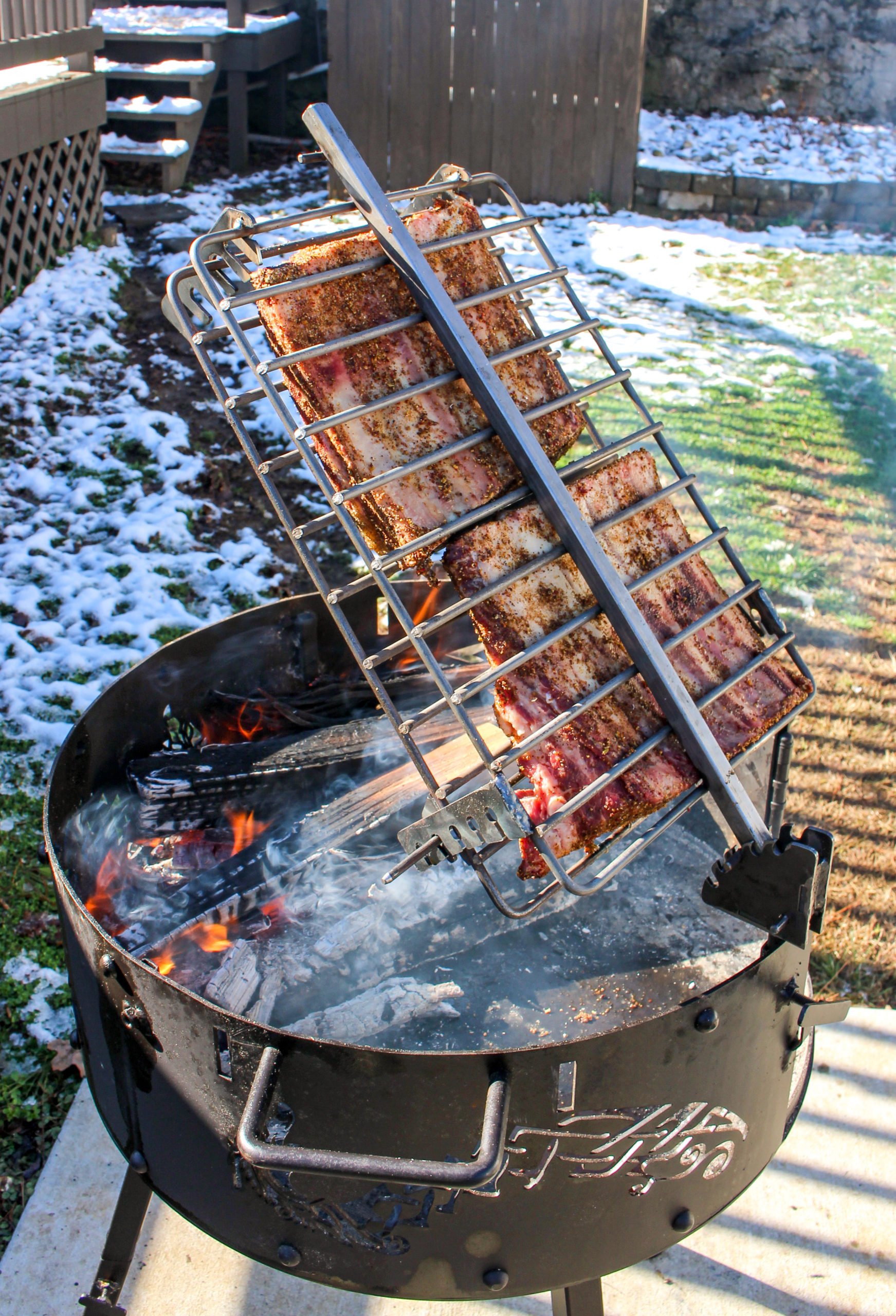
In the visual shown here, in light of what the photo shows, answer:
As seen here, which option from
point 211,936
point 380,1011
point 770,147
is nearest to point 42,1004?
point 211,936

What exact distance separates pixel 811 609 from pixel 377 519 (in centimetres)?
405

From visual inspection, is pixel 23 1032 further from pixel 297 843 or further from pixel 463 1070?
pixel 463 1070

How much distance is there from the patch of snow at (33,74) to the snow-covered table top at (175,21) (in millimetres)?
1912

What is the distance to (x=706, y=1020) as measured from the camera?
189 cm

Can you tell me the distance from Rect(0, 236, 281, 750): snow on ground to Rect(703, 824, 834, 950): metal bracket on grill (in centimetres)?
317

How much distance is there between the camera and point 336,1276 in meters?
2.04

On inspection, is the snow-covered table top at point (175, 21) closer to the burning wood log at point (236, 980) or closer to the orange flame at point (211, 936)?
the orange flame at point (211, 936)

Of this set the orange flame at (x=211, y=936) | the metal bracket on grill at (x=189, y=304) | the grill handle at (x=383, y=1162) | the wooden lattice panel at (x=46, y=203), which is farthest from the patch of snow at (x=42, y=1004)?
the wooden lattice panel at (x=46, y=203)

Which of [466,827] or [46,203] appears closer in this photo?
[466,827]

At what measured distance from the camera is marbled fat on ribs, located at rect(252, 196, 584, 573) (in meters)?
1.91

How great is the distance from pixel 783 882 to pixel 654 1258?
143 cm

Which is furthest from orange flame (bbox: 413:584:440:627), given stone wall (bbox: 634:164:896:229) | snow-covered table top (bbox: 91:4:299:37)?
snow-covered table top (bbox: 91:4:299:37)

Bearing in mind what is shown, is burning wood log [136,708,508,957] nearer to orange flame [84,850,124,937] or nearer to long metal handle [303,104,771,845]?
orange flame [84,850,124,937]

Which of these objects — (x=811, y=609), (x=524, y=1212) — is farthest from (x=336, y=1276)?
(x=811, y=609)
